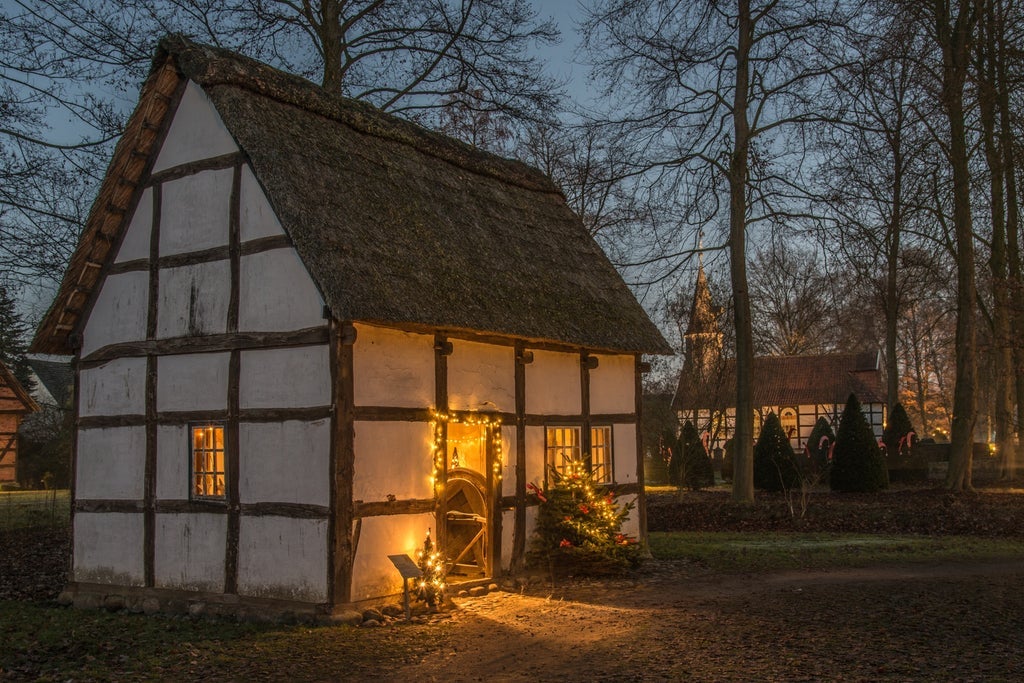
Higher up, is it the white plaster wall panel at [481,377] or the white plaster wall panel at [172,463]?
the white plaster wall panel at [481,377]

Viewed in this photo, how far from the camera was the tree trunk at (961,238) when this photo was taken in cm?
2353

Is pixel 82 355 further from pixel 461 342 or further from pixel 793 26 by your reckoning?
pixel 793 26

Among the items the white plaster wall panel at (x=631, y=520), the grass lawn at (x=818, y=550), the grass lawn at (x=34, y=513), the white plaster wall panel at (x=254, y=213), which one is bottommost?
the grass lawn at (x=818, y=550)

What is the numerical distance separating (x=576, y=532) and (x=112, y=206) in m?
8.06

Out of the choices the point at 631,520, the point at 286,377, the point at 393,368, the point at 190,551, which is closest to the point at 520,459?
the point at 393,368

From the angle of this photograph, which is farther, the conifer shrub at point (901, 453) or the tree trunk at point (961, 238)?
the conifer shrub at point (901, 453)

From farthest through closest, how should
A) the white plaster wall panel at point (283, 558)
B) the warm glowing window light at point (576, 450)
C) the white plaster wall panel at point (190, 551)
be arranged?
the warm glowing window light at point (576, 450) < the white plaster wall panel at point (190, 551) < the white plaster wall panel at point (283, 558)

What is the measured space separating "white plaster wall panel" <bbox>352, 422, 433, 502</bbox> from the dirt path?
1.70 metres

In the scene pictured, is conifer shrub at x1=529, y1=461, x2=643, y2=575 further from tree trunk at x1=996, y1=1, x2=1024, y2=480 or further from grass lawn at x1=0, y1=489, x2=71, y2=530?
tree trunk at x1=996, y1=1, x2=1024, y2=480

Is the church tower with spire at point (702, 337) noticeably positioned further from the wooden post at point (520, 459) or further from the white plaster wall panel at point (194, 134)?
the white plaster wall panel at point (194, 134)

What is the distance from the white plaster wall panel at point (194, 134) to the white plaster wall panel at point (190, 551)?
185 inches

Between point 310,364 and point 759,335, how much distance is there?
4013cm

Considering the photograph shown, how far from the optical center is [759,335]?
161 feet

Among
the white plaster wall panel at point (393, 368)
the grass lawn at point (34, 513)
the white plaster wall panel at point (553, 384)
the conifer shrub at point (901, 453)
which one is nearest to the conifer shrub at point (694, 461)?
the conifer shrub at point (901, 453)
